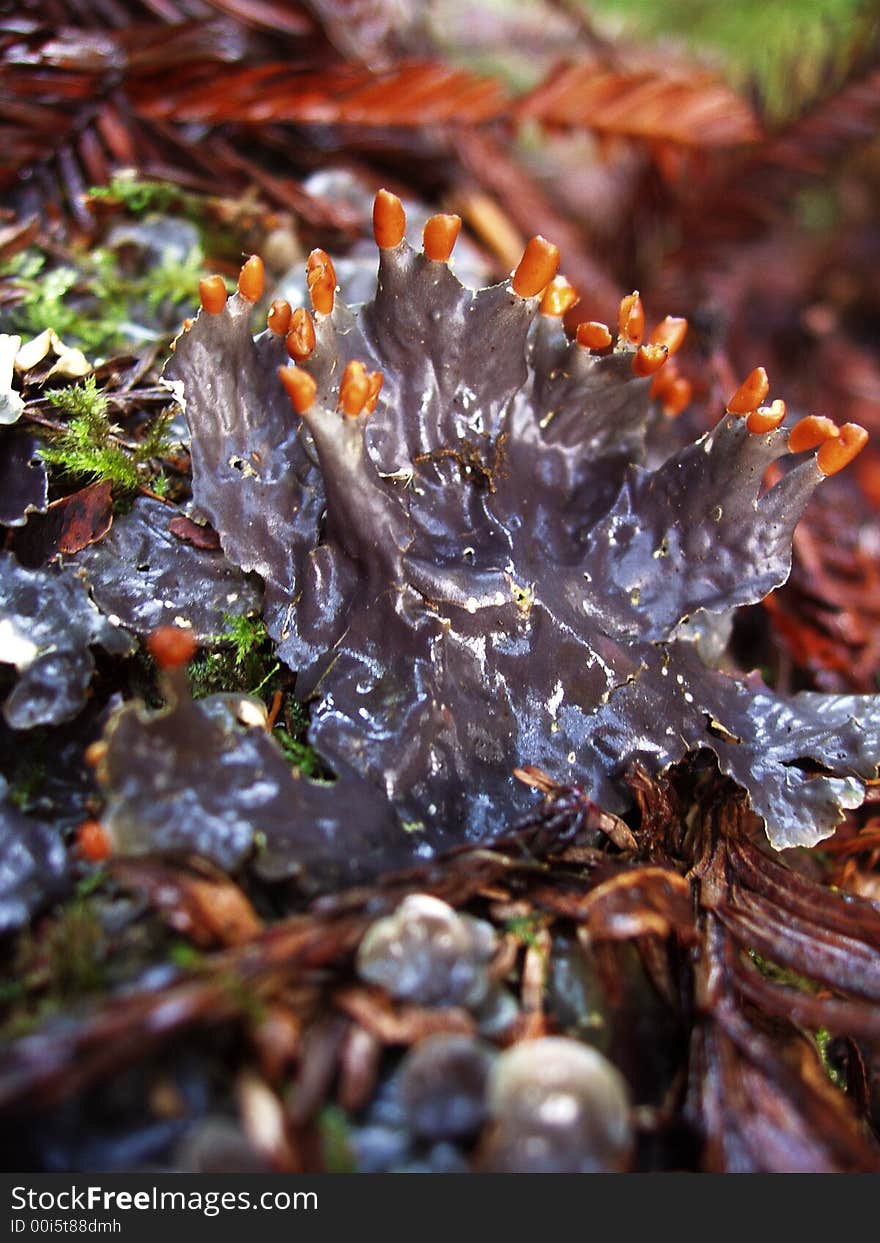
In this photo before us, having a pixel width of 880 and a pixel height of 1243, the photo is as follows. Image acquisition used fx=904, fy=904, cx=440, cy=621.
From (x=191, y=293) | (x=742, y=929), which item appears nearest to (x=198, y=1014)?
(x=742, y=929)

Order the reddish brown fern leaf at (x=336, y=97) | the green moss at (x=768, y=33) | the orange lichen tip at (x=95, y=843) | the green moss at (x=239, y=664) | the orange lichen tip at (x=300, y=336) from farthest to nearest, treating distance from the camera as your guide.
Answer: the green moss at (x=768, y=33), the reddish brown fern leaf at (x=336, y=97), the green moss at (x=239, y=664), the orange lichen tip at (x=300, y=336), the orange lichen tip at (x=95, y=843)

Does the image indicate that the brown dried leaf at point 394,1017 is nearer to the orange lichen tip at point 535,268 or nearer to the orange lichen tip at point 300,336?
the orange lichen tip at point 300,336

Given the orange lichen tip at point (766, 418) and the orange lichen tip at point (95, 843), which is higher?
the orange lichen tip at point (95, 843)

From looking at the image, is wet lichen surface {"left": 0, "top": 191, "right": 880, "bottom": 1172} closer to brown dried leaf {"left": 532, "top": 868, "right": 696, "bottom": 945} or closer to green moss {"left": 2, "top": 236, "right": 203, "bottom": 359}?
brown dried leaf {"left": 532, "top": 868, "right": 696, "bottom": 945}

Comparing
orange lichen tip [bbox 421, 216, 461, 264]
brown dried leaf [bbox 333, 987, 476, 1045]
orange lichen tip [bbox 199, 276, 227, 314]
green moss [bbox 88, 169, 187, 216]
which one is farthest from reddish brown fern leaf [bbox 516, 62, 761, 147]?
brown dried leaf [bbox 333, 987, 476, 1045]

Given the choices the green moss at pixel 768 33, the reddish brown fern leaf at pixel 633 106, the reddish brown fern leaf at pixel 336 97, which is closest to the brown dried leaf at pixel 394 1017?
the reddish brown fern leaf at pixel 336 97

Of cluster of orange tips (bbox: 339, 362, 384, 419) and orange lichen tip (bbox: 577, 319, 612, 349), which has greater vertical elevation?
cluster of orange tips (bbox: 339, 362, 384, 419)

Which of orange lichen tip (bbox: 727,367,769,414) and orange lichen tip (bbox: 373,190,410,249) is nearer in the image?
orange lichen tip (bbox: 373,190,410,249)
